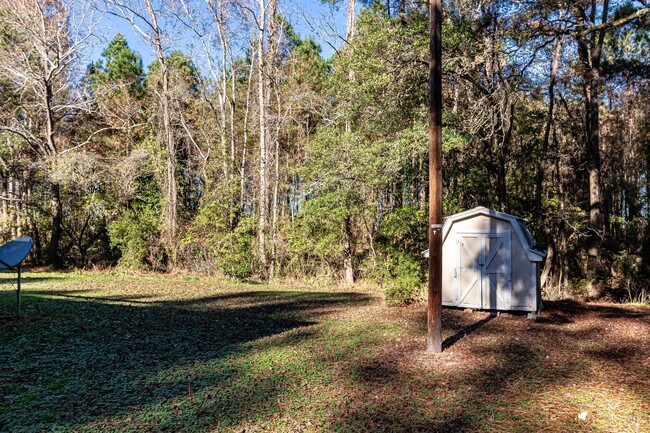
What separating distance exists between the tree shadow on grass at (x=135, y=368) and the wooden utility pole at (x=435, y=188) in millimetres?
2139

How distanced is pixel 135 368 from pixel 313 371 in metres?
2.08

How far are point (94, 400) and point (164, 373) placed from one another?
0.93m

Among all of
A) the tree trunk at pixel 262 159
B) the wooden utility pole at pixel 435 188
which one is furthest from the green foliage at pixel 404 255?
the tree trunk at pixel 262 159

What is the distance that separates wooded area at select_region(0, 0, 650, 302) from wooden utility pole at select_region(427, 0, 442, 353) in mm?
3827

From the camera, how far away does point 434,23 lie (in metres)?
5.83

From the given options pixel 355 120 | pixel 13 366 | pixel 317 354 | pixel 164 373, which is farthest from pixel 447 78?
pixel 13 366

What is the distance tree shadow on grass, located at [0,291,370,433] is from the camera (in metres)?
3.77

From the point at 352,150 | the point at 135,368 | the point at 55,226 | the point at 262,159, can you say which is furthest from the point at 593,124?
the point at 55,226

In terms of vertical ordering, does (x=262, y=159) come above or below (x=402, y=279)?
above

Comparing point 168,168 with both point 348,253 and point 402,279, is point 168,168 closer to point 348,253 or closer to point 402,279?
point 348,253

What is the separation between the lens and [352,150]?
1381 centimetres

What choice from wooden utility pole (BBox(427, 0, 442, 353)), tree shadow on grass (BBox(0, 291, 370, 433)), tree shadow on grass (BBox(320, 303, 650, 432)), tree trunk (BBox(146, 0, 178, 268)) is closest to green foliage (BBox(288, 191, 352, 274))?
tree trunk (BBox(146, 0, 178, 268))

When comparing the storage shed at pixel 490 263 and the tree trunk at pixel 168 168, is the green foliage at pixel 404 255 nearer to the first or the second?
the storage shed at pixel 490 263

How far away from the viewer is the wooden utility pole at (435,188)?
18.9 feet
